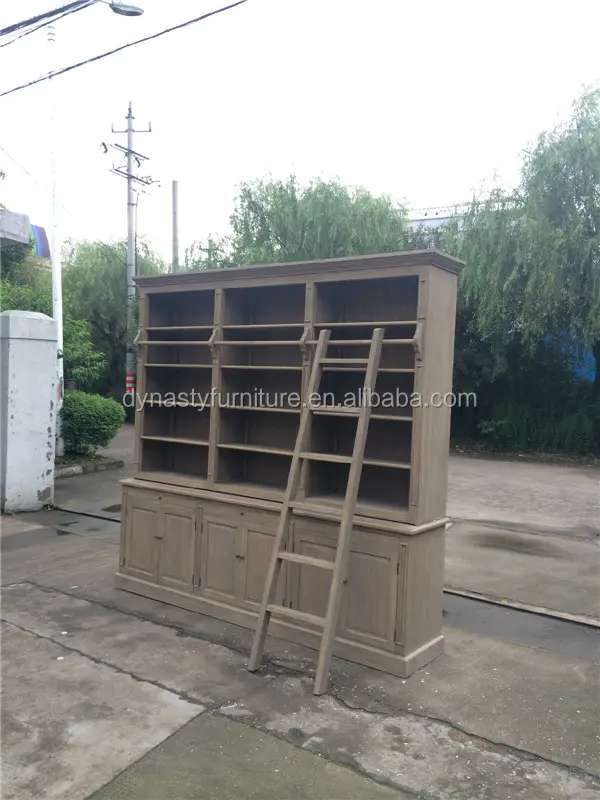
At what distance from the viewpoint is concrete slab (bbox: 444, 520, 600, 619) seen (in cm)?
496

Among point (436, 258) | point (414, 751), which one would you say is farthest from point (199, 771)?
point (436, 258)

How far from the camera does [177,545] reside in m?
4.67

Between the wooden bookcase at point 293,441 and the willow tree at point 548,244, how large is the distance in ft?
28.3

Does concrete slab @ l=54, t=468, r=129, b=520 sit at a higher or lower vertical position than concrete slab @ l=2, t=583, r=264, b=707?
higher

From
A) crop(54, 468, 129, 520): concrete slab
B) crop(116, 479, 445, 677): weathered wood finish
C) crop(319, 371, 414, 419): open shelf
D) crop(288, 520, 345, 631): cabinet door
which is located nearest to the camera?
crop(116, 479, 445, 677): weathered wood finish

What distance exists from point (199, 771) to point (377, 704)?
3.31ft

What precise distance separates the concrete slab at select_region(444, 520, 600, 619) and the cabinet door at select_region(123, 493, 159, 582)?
8.07 feet

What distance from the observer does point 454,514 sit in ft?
25.8

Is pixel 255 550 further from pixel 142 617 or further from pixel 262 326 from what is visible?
pixel 262 326

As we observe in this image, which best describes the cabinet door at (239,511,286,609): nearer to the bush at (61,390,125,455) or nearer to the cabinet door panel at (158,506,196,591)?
the cabinet door panel at (158,506,196,591)

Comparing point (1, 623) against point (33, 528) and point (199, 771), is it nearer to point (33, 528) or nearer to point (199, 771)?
point (199, 771)

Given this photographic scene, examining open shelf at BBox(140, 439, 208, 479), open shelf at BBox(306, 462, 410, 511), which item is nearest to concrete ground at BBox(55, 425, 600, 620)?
open shelf at BBox(306, 462, 410, 511)

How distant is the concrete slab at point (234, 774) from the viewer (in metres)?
2.51

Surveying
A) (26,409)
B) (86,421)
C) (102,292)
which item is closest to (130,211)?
(102,292)
